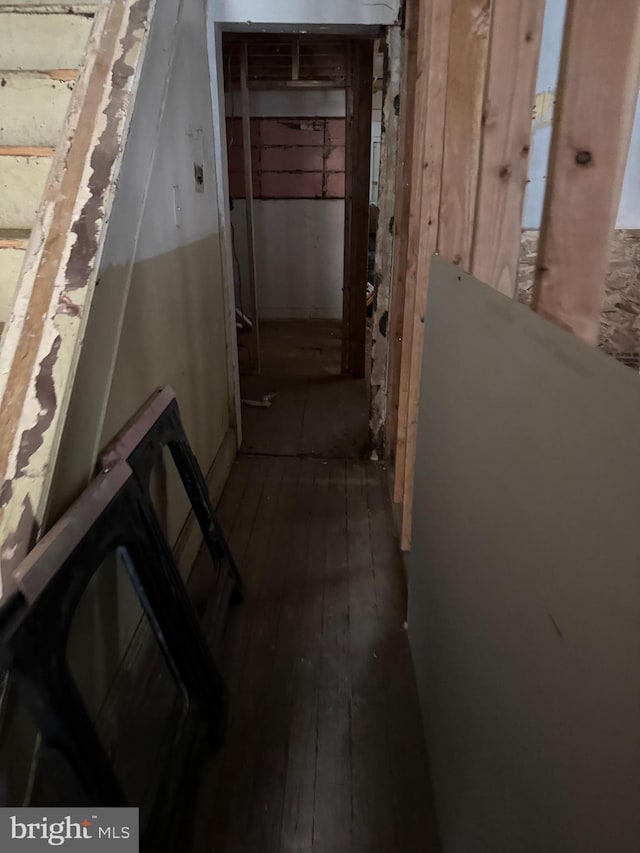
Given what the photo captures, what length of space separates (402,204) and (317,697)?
199cm

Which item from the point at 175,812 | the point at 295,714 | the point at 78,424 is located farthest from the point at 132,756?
the point at 78,424

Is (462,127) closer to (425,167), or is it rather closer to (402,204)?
(425,167)

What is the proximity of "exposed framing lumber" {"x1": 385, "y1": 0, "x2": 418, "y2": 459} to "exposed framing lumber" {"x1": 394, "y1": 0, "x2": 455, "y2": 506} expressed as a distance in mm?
302

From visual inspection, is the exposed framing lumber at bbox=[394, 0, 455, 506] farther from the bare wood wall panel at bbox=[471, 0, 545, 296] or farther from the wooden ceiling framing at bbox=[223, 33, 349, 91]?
the wooden ceiling framing at bbox=[223, 33, 349, 91]

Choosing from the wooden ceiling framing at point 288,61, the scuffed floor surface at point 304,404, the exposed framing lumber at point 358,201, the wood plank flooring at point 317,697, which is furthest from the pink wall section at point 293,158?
the wood plank flooring at point 317,697

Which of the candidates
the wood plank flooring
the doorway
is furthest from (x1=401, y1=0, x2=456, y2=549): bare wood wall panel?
the doorway

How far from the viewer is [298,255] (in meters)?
6.38

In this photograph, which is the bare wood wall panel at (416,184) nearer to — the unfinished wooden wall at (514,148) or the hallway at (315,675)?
the unfinished wooden wall at (514,148)

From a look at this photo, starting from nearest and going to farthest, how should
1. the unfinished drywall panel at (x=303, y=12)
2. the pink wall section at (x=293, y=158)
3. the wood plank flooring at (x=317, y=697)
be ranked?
1. the wood plank flooring at (x=317, y=697)
2. the unfinished drywall panel at (x=303, y=12)
3. the pink wall section at (x=293, y=158)

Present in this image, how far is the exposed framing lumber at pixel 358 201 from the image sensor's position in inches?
147

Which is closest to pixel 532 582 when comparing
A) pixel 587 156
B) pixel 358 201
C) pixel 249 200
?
pixel 587 156

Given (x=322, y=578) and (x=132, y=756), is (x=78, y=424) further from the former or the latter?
(x=322, y=578)
